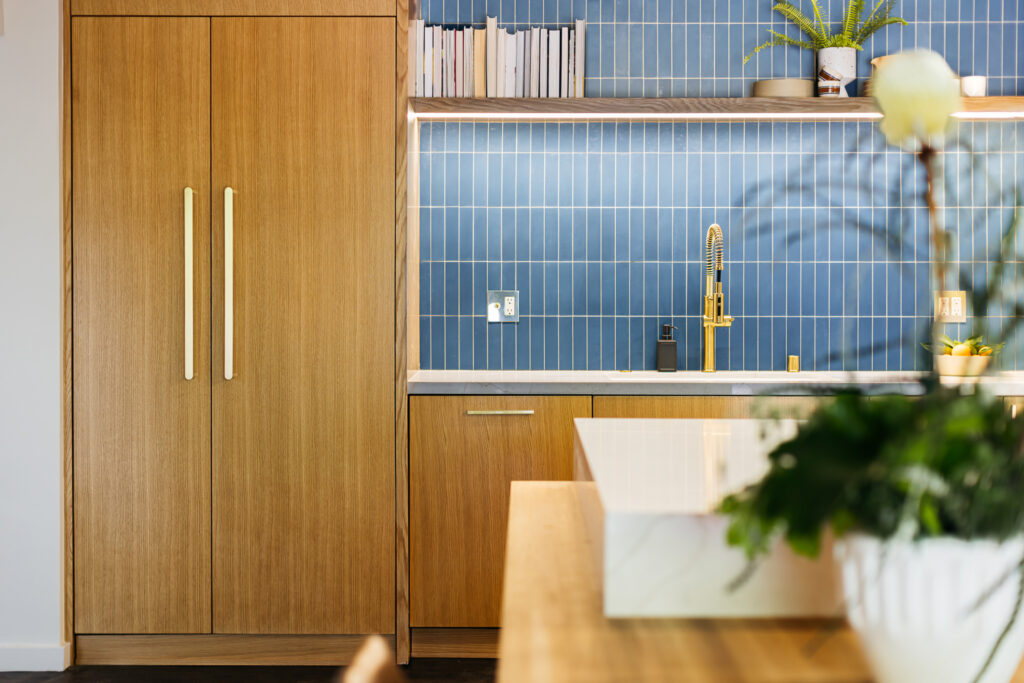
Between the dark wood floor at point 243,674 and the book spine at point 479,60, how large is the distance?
1.94 meters

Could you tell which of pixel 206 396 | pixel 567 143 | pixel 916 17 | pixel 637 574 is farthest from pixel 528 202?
pixel 637 574

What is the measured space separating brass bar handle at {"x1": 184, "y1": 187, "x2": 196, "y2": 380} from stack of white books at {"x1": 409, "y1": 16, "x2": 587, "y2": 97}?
894mm

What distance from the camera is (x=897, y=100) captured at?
23.7 inches

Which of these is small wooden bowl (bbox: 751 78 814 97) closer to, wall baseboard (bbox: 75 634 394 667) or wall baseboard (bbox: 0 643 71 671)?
wall baseboard (bbox: 75 634 394 667)

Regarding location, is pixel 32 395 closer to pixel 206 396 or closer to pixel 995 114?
pixel 206 396

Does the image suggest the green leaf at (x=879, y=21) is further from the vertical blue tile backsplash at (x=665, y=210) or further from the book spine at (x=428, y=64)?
the book spine at (x=428, y=64)

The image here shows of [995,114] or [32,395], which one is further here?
[995,114]

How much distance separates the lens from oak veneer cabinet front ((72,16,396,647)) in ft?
7.89

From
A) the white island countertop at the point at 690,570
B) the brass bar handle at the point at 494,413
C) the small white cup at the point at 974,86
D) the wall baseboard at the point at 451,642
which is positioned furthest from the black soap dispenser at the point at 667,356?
the white island countertop at the point at 690,570

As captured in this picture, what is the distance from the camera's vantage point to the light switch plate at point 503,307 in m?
3.03

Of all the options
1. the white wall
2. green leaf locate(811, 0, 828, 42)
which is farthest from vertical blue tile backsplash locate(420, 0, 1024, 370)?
the white wall

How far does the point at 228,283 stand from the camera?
2.39 meters

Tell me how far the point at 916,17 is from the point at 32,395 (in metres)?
3.36

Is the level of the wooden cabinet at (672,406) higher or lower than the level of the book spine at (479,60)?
lower
